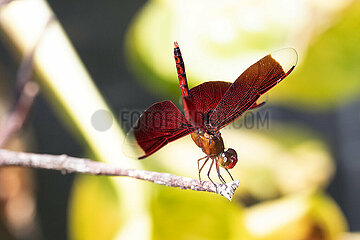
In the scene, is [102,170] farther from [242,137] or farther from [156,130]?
[242,137]

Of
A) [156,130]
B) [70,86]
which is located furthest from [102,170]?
[70,86]

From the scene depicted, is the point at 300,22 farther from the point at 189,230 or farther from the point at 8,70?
the point at 8,70

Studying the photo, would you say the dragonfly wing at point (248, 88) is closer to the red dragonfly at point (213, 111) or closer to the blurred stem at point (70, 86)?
the red dragonfly at point (213, 111)

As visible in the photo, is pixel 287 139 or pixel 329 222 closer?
pixel 329 222

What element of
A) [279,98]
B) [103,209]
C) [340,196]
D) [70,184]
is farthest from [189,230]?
[340,196]

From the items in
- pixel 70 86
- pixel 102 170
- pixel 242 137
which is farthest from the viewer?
pixel 242 137

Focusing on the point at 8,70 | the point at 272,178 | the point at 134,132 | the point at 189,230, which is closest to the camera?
the point at 134,132
